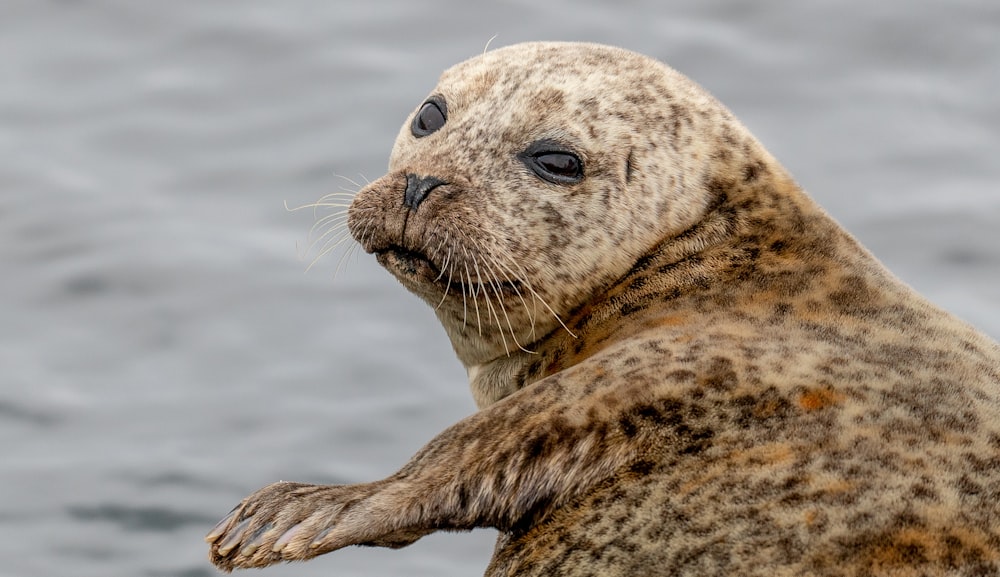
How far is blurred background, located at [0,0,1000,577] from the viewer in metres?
12.1

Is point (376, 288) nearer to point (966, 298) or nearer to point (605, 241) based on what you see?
point (966, 298)

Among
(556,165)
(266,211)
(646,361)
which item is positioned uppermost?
(266,211)

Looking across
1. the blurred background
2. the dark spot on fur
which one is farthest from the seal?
the blurred background

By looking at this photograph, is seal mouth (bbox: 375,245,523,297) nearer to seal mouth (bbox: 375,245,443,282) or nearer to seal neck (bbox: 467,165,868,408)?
seal mouth (bbox: 375,245,443,282)

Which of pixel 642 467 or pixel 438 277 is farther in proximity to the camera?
pixel 438 277

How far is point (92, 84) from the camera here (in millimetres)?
16781

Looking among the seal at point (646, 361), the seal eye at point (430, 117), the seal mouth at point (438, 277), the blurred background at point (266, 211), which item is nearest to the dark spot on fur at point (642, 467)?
the seal at point (646, 361)

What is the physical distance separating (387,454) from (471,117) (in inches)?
181

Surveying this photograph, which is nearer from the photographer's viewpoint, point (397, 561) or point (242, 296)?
point (397, 561)

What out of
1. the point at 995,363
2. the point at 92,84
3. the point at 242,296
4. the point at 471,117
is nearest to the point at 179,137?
the point at 92,84

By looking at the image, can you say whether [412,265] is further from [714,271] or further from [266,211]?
[266,211]

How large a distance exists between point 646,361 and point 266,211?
814cm

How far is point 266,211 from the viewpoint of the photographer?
1489 cm

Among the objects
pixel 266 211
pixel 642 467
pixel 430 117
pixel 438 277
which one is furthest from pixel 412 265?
pixel 266 211
